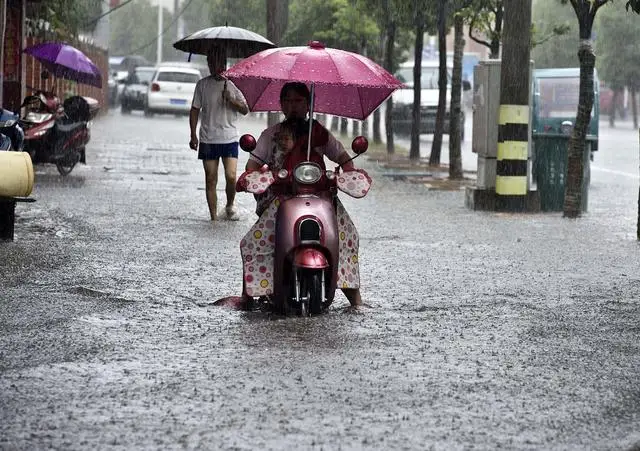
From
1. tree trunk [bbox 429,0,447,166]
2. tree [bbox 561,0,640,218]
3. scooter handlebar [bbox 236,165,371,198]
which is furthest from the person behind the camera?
tree trunk [bbox 429,0,447,166]

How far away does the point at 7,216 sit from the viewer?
1359 centimetres

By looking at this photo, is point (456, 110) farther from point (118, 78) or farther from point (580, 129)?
point (118, 78)

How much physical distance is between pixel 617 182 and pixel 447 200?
6.88m

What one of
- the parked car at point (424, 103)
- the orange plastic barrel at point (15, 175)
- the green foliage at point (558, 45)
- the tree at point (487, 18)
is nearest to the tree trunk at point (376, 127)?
the parked car at point (424, 103)

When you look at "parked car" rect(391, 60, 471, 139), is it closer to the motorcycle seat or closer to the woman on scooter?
the motorcycle seat

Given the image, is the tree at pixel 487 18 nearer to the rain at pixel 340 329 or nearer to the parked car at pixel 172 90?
the rain at pixel 340 329

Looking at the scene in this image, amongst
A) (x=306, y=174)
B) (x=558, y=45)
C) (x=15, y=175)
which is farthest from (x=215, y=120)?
(x=558, y=45)

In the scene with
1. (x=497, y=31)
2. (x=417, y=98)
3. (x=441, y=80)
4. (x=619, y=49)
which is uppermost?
(x=619, y=49)

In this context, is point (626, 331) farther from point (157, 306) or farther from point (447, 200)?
point (447, 200)

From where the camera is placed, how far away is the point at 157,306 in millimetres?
10086

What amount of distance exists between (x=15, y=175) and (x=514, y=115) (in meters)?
7.70

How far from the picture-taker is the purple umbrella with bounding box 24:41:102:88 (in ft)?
74.4

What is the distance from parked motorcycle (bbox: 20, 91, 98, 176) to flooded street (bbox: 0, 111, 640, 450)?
5.53 metres

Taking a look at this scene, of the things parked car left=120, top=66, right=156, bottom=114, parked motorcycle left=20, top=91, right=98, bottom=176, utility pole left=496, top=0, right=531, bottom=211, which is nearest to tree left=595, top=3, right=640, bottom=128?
parked car left=120, top=66, right=156, bottom=114
